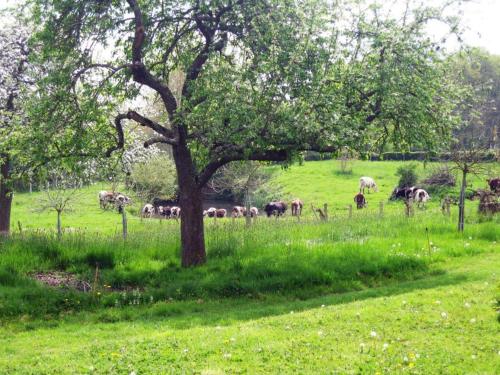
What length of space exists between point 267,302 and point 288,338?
14.6 ft

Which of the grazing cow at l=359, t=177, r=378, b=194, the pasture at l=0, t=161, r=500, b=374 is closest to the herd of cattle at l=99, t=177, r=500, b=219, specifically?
the grazing cow at l=359, t=177, r=378, b=194

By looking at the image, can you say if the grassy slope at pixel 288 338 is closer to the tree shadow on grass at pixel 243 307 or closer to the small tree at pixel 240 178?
the tree shadow on grass at pixel 243 307

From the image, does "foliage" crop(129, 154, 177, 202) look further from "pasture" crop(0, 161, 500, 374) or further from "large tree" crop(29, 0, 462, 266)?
"large tree" crop(29, 0, 462, 266)

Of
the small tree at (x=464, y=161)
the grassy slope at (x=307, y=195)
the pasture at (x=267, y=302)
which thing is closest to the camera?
the pasture at (x=267, y=302)

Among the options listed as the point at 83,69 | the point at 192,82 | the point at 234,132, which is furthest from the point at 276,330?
the point at 83,69

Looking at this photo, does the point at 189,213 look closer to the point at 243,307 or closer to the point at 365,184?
the point at 243,307

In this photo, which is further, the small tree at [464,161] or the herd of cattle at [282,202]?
the herd of cattle at [282,202]

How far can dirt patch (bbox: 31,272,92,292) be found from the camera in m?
15.2

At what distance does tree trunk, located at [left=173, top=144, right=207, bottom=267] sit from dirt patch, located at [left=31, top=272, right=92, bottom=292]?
3.09 metres

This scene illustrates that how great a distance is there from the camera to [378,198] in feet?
158

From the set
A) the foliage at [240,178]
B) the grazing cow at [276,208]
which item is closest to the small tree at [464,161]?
the foliage at [240,178]

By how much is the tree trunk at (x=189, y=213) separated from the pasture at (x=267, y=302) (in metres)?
0.56

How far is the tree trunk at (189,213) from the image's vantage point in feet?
56.2

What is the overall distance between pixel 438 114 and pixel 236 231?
27.0 feet
